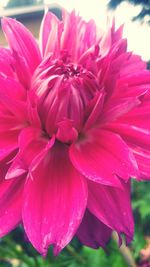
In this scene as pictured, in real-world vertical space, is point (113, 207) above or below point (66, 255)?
above

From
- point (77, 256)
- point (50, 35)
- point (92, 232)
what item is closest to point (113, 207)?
point (92, 232)

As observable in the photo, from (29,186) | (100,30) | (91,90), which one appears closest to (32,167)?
(29,186)

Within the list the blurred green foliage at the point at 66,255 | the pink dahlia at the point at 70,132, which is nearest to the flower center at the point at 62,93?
the pink dahlia at the point at 70,132

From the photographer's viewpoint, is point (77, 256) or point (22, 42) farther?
point (77, 256)

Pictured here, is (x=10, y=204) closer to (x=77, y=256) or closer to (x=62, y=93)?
(x=62, y=93)

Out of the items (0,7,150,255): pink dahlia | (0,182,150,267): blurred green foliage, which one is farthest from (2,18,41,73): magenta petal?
(0,182,150,267): blurred green foliage

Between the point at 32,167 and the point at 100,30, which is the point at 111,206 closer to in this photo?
the point at 32,167
